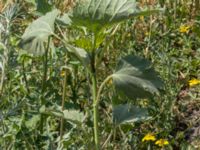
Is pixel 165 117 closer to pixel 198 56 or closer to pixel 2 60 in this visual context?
pixel 198 56

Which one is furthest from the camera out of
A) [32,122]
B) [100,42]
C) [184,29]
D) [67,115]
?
[184,29]

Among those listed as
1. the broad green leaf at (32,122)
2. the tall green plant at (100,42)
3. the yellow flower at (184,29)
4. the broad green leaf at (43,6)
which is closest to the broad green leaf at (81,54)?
the tall green plant at (100,42)

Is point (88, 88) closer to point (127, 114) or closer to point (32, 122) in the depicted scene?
point (32, 122)

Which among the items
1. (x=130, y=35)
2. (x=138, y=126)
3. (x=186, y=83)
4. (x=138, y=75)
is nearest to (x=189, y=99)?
(x=186, y=83)

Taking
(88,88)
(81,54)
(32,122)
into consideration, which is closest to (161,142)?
(88,88)

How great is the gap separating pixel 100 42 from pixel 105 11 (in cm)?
18

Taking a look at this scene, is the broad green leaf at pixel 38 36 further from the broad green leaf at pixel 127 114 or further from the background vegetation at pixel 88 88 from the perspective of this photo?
the broad green leaf at pixel 127 114

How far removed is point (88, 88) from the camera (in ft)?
10.8

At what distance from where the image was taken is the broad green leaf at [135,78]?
1.77 meters

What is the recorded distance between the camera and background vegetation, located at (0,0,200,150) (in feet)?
6.86

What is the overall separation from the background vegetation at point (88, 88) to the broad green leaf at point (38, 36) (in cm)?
5

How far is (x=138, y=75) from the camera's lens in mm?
1791

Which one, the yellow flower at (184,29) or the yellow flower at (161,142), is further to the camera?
→ the yellow flower at (184,29)

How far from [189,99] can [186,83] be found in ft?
0.74
